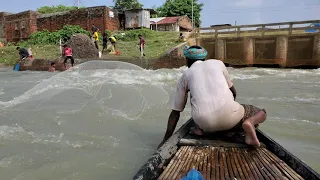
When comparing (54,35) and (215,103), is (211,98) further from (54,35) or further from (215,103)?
(54,35)

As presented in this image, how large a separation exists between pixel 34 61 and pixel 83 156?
16470 mm

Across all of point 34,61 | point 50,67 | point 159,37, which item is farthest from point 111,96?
point 159,37

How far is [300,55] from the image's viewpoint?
17.1 metres

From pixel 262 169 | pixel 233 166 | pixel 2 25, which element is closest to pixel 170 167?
pixel 233 166

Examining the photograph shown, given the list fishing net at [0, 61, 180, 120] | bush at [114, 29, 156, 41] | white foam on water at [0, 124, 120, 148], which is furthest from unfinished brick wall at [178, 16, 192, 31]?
white foam on water at [0, 124, 120, 148]

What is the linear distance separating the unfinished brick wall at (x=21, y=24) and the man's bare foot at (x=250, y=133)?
97.0 ft

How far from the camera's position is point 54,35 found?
26.5 metres

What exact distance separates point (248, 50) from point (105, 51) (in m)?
9.95

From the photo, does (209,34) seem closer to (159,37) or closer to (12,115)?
(159,37)

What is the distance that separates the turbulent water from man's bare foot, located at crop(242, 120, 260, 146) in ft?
3.21

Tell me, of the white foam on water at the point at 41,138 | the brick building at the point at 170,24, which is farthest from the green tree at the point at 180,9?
the white foam on water at the point at 41,138

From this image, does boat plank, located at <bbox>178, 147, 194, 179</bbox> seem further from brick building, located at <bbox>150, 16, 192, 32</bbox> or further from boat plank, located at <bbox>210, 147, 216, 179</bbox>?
brick building, located at <bbox>150, 16, 192, 32</bbox>

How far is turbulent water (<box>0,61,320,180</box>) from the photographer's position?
3.49m

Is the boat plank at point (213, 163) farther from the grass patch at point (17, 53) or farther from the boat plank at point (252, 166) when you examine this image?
the grass patch at point (17, 53)
